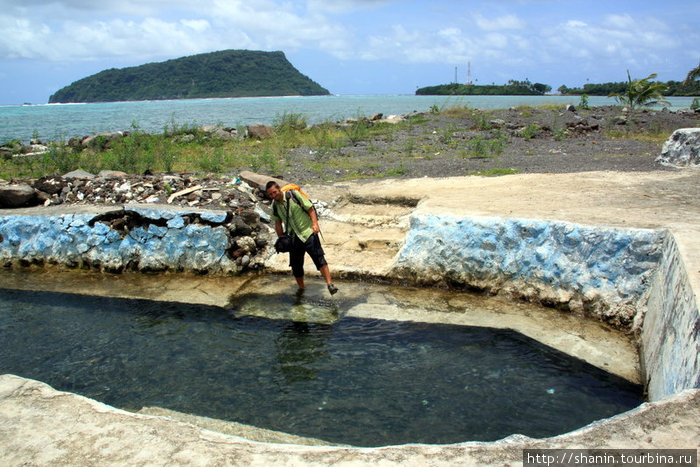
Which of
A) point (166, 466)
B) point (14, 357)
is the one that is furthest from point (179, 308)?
point (166, 466)

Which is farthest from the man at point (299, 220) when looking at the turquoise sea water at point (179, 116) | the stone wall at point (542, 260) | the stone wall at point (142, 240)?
the turquoise sea water at point (179, 116)

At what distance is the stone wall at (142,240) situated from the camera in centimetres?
761

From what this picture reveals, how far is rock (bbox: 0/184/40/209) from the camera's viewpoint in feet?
28.8

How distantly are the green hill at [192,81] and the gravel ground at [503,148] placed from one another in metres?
88.1

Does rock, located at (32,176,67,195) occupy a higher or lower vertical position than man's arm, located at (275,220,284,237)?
higher

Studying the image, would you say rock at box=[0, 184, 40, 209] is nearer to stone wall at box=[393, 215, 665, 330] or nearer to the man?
the man

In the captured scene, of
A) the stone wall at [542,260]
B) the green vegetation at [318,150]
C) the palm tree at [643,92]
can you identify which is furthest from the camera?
the palm tree at [643,92]

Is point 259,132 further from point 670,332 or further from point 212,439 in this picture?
point 212,439

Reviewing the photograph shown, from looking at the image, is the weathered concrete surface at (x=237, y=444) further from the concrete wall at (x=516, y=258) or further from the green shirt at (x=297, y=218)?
the green shirt at (x=297, y=218)

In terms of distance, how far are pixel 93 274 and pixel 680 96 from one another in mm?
68244

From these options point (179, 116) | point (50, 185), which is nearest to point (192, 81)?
point (179, 116)

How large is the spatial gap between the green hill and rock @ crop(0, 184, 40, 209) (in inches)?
3783

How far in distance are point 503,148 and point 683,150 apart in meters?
5.03

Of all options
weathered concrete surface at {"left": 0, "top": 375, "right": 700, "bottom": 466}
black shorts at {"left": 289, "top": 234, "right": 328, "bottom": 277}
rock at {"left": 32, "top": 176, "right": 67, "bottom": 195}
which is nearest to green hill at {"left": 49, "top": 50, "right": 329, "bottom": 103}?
rock at {"left": 32, "top": 176, "right": 67, "bottom": 195}
